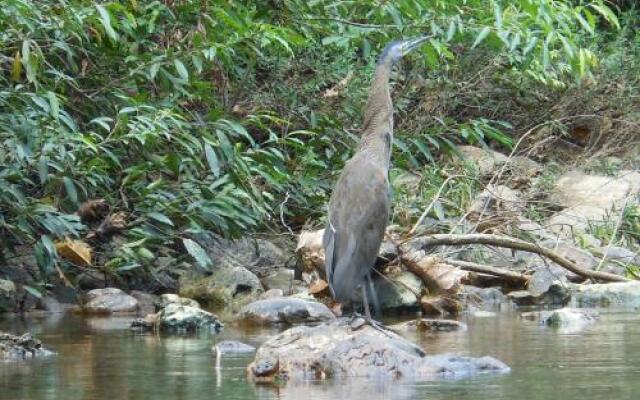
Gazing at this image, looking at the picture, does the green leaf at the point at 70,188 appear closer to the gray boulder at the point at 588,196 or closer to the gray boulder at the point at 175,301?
the gray boulder at the point at 175,301

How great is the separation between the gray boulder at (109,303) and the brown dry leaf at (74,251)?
29 cm

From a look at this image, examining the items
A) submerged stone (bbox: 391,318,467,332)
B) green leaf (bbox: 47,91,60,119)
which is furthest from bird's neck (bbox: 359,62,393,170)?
green leaf (bbox: 47,91,60,119)

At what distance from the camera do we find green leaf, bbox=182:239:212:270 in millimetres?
10914

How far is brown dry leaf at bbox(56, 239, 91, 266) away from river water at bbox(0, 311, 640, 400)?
1.52m

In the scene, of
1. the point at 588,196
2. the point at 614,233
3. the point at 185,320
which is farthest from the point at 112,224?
the point at 588,196

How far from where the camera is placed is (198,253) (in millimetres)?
10953

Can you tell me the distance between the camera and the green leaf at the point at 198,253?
10914mm

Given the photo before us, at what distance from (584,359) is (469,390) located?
126 cm

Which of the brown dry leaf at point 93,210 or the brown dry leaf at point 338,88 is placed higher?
Result: the brown dry leaf at point 338,88

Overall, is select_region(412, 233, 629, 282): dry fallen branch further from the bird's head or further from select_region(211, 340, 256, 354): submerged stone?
select_region(211, 340, 256, 354): submerged stone

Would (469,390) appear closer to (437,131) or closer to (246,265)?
(246,265)

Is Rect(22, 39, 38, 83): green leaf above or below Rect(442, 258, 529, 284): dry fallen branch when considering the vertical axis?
above

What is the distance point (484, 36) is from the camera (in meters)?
10.9

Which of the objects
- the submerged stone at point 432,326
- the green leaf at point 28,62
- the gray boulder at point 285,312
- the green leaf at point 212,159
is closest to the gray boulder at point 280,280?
the green leaf at point 212,159
